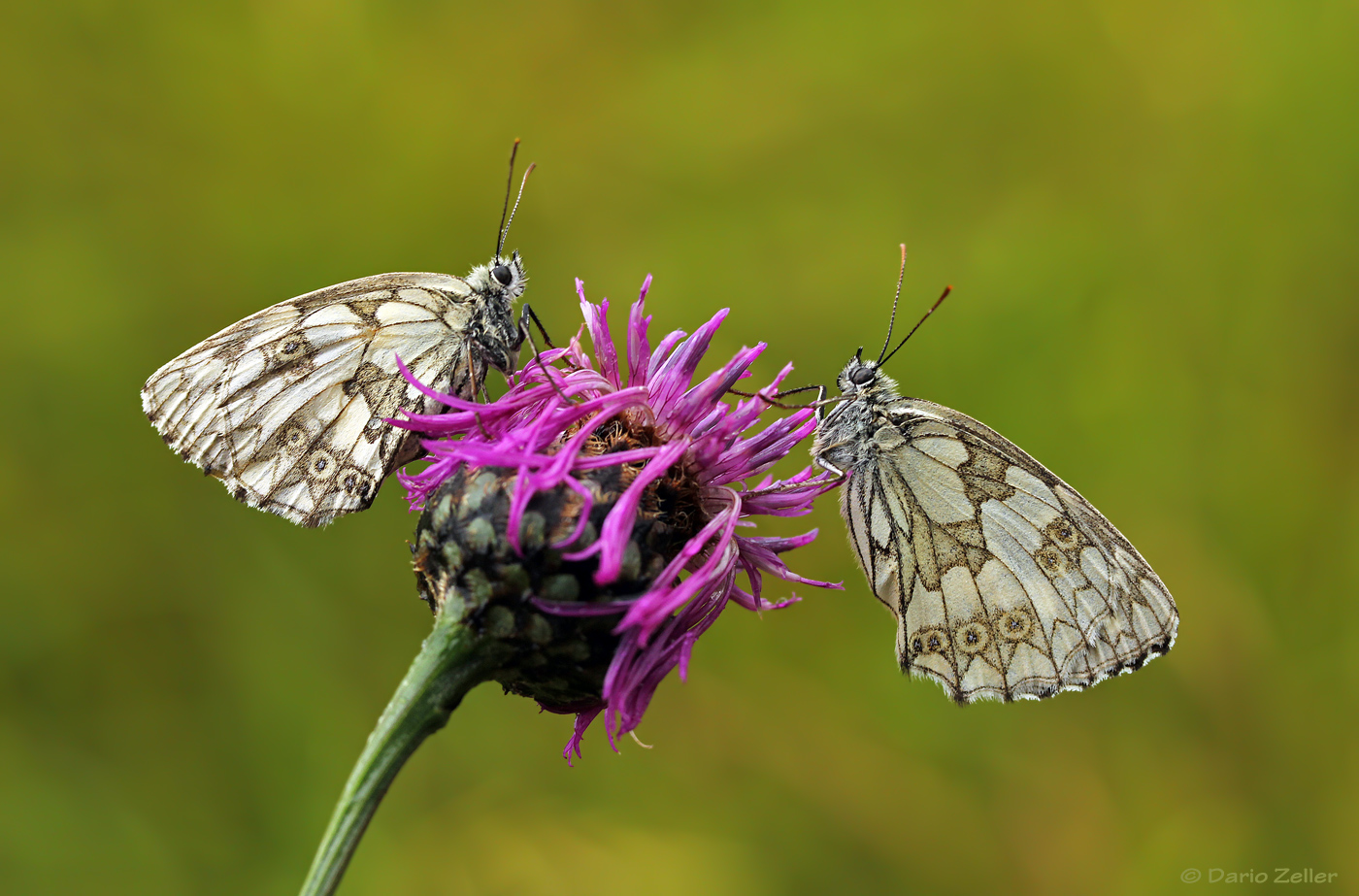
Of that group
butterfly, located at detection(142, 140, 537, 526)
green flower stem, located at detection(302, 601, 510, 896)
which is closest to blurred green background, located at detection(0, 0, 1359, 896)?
butterfly, located at detection(142, 140, 537, 526)

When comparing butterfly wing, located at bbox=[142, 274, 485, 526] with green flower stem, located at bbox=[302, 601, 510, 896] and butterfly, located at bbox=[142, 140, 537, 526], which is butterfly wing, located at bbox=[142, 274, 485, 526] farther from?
green flower stem, located at bbox=[302, 601, 510, 896]

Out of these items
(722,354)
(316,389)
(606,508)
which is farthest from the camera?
(722,354)

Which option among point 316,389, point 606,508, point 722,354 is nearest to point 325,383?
point 316,389

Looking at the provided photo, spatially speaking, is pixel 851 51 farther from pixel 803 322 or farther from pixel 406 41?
pixel 406 41

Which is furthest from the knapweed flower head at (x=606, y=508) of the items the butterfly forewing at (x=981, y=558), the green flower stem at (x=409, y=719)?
the butterfly forewing at (x=981, y=558)

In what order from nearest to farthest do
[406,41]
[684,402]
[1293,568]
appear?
[684,402], [1293,568], [406,41]

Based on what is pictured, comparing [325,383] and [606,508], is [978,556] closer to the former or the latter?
[606,508]

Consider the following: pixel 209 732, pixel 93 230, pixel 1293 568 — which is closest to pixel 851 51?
pixel 1293 568
